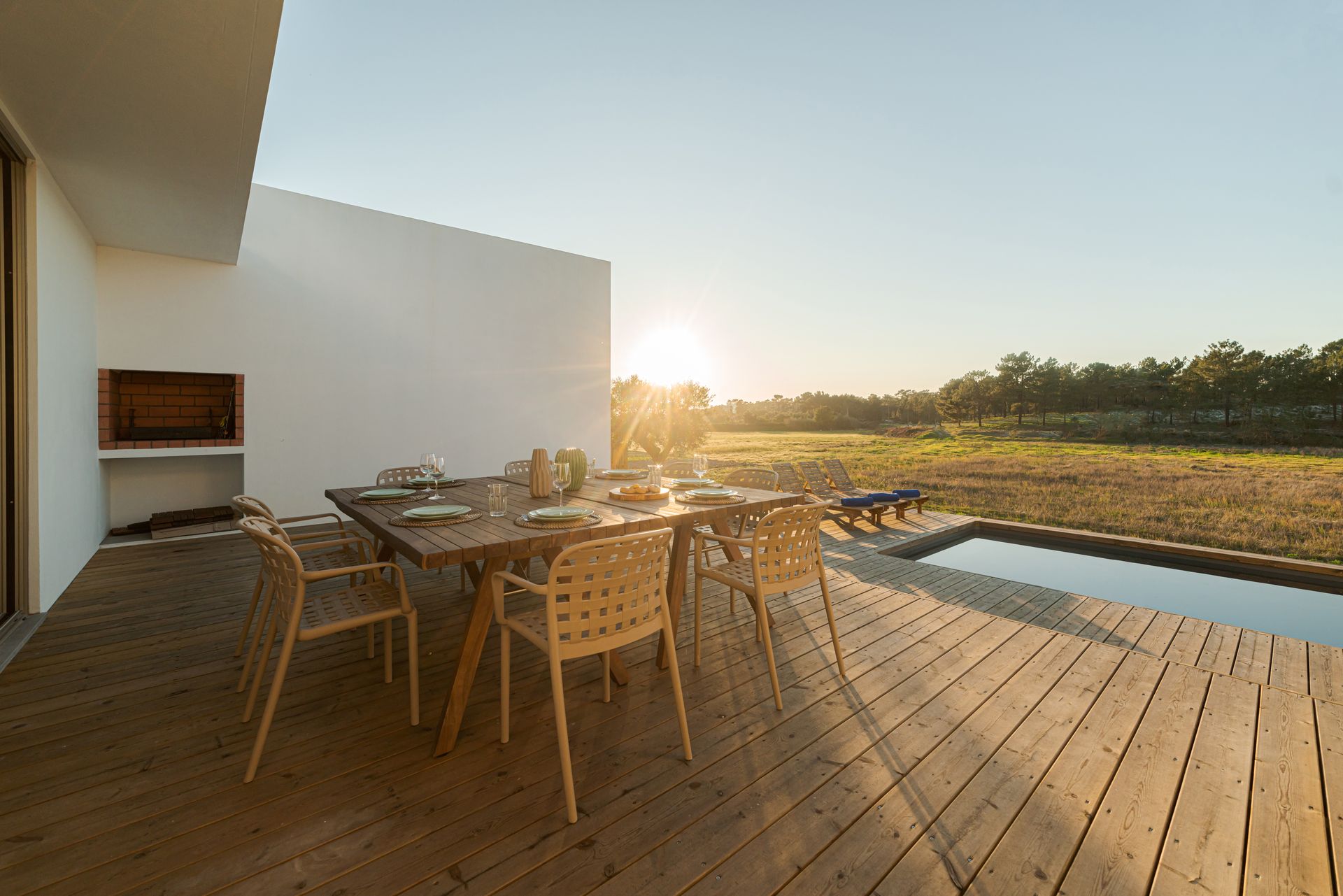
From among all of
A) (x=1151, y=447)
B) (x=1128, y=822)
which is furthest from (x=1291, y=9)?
(x=1128, y=822)

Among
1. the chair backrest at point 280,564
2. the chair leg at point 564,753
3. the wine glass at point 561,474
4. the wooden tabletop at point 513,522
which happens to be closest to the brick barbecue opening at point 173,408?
the wooden tabletop at point 513,522

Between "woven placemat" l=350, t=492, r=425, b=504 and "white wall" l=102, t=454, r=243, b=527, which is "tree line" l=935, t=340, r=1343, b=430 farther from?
"white wall" l=102, t=454, r=243, b=527

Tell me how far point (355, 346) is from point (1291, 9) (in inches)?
402

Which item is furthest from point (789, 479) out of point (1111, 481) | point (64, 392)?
point (64, 392)

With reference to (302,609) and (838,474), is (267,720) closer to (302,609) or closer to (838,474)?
(302,609)

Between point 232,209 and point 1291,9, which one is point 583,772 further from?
point 1291,9

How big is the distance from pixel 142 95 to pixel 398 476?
2429 millimetres

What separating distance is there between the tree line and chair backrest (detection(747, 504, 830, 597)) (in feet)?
25.6

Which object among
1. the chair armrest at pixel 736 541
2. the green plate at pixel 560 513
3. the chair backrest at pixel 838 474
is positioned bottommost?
the chair backrest at pixel 838 474

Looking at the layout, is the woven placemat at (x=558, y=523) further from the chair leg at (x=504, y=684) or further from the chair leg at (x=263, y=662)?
the chair leg at (x=263, y=662)

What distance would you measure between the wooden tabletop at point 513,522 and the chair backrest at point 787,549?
1.12 feet

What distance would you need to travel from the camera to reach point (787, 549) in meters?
2.39

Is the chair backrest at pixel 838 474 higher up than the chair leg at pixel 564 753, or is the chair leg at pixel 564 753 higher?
the chair backrest at pixel 838 474

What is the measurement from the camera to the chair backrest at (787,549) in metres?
2.25
